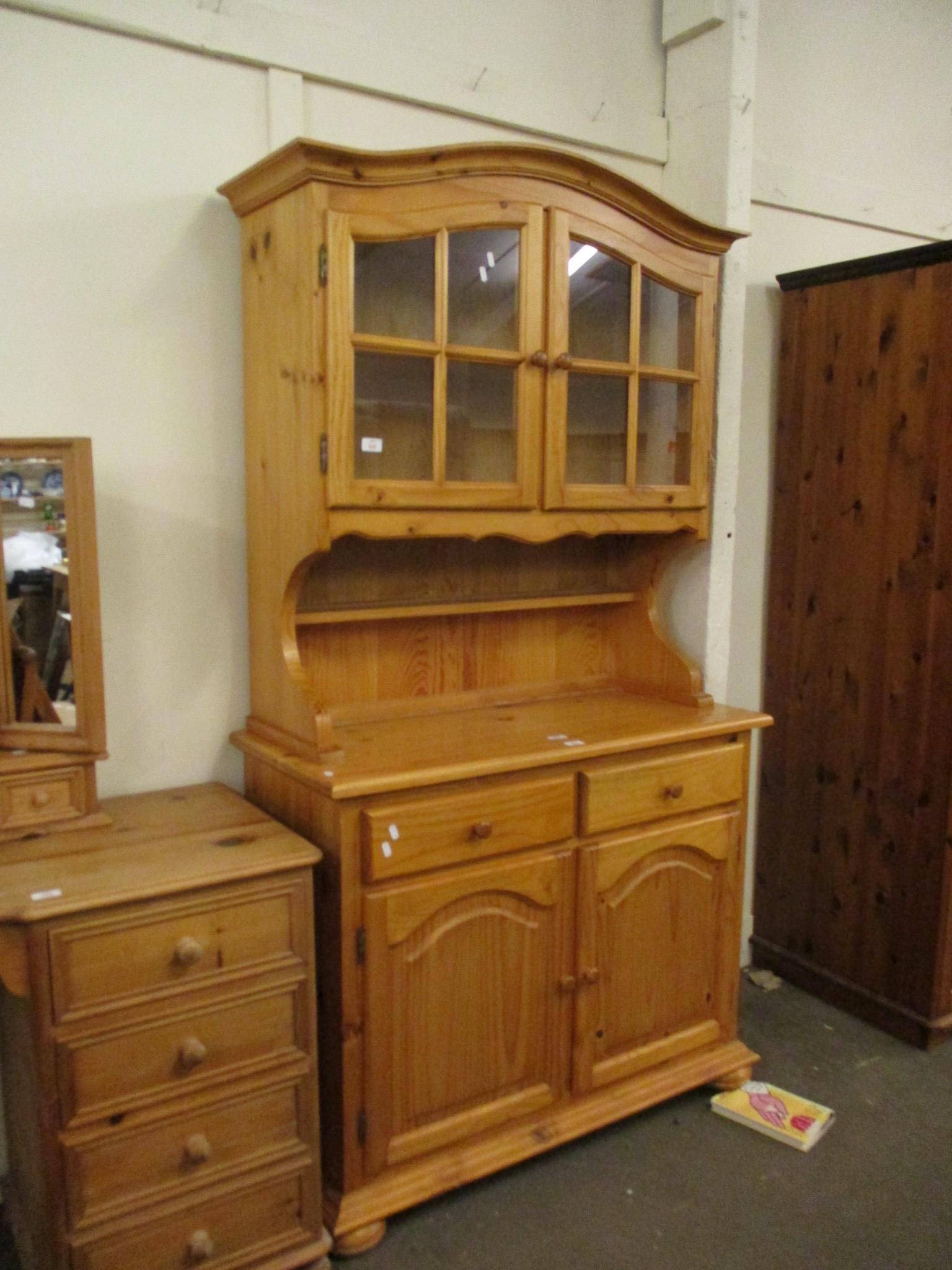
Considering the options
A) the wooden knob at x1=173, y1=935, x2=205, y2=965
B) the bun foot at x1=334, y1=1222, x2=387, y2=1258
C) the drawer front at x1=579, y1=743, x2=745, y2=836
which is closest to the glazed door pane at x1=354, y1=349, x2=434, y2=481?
the drawer front at x1=579, y1=743, x2=745, y2=836

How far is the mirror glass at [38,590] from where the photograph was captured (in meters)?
1.60

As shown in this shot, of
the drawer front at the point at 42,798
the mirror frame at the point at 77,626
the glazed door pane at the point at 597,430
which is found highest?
the glazed door pane at the point at 597,430

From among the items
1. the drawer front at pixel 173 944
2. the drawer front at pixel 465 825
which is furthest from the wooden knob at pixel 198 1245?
the drawer front at pixel 465 825

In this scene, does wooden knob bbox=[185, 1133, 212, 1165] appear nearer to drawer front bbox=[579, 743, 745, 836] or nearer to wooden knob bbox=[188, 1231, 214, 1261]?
wooden knob bbox=[188, 1231, 214, 1261]

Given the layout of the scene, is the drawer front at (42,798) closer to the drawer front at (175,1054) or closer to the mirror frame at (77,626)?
the mirror frame at (77,626)

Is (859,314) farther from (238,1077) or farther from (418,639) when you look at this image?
(238,1077)

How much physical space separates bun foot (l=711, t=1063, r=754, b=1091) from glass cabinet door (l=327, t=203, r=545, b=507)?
53.5 inches

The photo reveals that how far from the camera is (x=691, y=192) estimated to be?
2.37m

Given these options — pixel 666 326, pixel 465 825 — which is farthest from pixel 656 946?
pixel 666 326

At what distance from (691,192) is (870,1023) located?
7.01 feet

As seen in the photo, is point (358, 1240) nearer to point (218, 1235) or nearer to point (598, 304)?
point (218, 1235)

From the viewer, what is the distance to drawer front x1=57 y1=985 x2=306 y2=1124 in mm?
1432

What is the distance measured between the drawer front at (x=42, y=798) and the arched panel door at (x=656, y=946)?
0.95 meters

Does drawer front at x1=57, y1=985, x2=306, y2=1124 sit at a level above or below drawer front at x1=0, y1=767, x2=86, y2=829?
below
